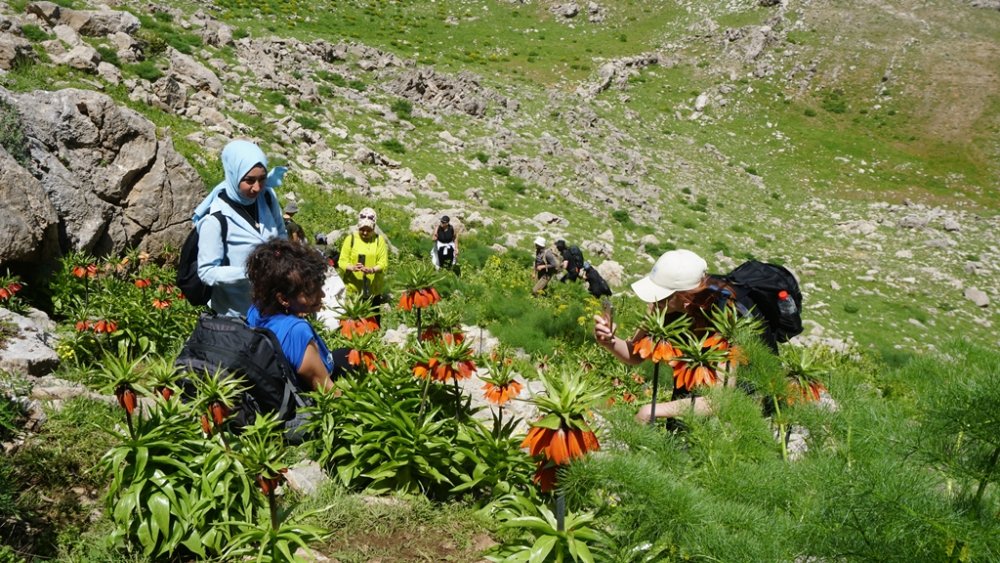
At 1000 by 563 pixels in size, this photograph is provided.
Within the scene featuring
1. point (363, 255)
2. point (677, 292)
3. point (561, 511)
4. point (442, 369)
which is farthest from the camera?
point (363, 255)

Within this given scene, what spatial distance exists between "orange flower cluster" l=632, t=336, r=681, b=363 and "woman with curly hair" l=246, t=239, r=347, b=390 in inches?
77.7

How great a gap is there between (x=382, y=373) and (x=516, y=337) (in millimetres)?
5306

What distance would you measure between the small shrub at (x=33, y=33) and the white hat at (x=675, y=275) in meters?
16.6

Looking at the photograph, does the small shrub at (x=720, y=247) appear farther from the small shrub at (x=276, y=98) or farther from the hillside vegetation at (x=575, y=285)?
the small shrub at (x=276, y=98)

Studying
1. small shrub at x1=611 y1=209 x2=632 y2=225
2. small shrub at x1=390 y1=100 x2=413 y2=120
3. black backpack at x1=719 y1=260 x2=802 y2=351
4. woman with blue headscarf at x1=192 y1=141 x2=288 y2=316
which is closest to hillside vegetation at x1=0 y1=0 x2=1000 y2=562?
small shrub at x1=390 y1=100 x2=413 y2=120

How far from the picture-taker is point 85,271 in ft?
19.8

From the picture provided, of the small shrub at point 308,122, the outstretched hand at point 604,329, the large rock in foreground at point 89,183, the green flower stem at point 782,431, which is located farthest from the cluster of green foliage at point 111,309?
the small shrub at point 308,122

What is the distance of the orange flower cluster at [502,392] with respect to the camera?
3.15 metres

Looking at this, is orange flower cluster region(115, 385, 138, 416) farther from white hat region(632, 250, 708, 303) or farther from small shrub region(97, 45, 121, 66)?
small shrub region(97, 45, 121, 66)

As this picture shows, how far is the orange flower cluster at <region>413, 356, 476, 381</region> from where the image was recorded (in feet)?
10.7

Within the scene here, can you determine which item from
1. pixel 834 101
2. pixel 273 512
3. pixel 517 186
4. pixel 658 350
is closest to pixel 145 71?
pixel 517 186

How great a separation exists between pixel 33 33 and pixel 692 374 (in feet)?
58.5

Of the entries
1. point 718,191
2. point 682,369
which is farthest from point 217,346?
point 718,191

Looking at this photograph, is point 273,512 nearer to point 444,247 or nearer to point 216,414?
point 216,414
